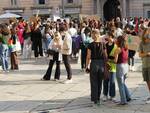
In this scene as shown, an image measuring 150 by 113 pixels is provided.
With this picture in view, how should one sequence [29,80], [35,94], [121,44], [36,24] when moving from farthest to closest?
[36,24]
[29,80]
[35,94]
[121,44]

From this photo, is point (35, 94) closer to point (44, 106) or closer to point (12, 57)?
point (44, 106)

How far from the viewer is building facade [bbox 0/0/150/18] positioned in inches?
2277

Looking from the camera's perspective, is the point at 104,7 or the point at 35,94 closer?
the point at 35,94

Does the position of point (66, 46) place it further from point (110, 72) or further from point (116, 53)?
point (116, 53)

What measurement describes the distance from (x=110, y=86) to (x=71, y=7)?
4514 cm

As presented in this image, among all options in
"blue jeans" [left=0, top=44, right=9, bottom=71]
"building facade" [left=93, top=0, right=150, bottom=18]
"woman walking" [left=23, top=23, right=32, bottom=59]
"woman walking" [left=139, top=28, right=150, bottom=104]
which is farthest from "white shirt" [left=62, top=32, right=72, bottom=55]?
"building facade" [left=93, top=0, right=150, bottom=18]

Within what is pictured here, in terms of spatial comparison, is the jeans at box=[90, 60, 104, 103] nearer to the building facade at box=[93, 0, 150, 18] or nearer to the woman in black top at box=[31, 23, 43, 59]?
the woman in black top at box=[31, 23, 43, 59]

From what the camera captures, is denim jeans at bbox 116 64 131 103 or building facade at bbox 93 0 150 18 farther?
building facade at bbox 93 0 150 18

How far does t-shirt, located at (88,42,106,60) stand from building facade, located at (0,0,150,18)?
4395 cm

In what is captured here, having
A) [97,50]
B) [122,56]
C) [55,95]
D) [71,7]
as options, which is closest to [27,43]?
[55,95]

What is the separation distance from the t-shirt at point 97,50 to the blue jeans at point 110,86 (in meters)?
0.62

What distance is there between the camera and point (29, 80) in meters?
18.5

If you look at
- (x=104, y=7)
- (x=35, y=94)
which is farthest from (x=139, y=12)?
(x=35, y=94)

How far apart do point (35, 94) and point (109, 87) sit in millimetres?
2428
